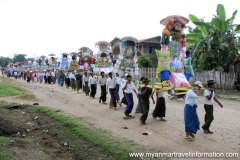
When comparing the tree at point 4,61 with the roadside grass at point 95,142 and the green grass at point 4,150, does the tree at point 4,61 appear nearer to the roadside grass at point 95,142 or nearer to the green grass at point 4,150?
the roadside grass at point 95,142

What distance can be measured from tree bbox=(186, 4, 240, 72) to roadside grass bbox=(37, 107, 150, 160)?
48.3 ft

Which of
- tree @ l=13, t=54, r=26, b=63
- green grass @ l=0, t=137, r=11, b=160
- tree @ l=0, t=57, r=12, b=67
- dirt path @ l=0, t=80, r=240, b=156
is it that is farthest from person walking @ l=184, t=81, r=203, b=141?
tree @ l=13, t=54, r=26, b=63

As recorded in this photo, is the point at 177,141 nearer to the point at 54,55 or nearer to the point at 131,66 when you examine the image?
the point at 131,66

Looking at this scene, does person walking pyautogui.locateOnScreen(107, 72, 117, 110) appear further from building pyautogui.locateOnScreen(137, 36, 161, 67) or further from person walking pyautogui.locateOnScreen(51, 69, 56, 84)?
building pyautogui.locateOnScreen(137, 36, 161, 67)

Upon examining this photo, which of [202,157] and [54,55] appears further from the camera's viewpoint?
[54,55]

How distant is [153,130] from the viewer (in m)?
11.0

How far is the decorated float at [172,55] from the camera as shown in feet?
43.6

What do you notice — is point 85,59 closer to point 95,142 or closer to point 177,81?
point 177,81

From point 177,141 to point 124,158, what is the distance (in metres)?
1.79

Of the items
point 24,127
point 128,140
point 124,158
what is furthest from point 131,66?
point 124,158

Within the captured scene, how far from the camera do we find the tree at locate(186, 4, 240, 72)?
80.1 ft

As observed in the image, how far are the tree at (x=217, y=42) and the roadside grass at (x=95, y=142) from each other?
1471 centimetres

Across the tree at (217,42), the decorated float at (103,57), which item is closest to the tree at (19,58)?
the decorated float at (103,57)

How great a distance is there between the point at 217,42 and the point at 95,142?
57.0ft
